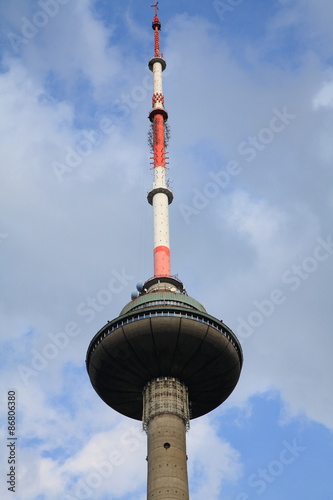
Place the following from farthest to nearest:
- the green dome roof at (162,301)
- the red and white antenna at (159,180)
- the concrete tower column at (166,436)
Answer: the red and white antenna at (159,180), the green dome roof at (162,301), the concrete tower column at (166,436)

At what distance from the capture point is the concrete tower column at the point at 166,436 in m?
55.5

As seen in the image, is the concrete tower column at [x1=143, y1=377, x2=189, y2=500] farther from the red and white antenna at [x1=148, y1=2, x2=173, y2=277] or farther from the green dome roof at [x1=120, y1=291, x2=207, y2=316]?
the red and white antenna at [x1=148, y1=2, x2=173, y2=277]

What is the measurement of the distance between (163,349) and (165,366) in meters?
2.25

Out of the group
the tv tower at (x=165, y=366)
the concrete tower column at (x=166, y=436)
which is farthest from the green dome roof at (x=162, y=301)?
the concrete tower column at (x=166, y=436)

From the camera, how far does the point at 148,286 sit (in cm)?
7100

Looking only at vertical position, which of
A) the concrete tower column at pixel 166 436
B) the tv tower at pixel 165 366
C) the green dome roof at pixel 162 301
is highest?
the green dome roof at pixel 162 301

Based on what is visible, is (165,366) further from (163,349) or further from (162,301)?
(162,301)

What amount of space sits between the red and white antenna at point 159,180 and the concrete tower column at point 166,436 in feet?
44.6

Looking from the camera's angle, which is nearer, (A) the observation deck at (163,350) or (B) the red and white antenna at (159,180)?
(A) the observation deck at (163,350)

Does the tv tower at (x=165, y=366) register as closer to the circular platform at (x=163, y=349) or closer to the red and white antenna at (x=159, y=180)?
the circular platform at (x=163, y=349)

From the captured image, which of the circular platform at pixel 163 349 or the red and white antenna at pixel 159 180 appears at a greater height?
the red and white antenna at pixel 159 180

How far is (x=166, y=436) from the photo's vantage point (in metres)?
58.5

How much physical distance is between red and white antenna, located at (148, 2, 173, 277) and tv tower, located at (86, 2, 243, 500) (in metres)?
5.28

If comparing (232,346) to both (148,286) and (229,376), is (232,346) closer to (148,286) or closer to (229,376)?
(229,376)
